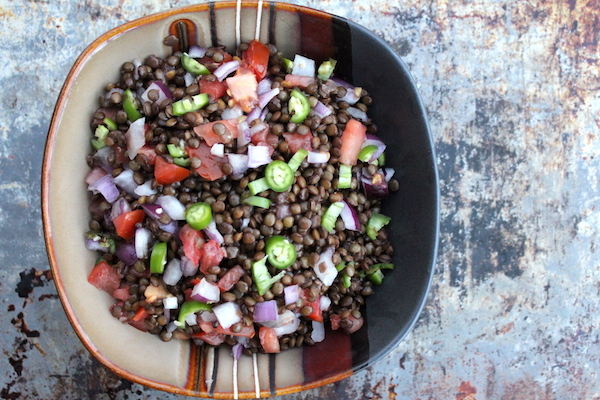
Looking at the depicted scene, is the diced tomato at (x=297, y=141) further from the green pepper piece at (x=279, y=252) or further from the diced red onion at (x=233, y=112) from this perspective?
the green pepper piece at (x=279, y=252)

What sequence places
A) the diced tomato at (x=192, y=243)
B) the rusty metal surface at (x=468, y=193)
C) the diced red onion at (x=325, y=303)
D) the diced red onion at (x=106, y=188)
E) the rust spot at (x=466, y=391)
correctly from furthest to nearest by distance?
the rust spot at (x=466, y=391), the rusty metal surface at (x=468, y=193), the diced red onion at (x=325, y=303), the diced red onion at (x=106, y=188), the diced tomato at (x=192, y=243)

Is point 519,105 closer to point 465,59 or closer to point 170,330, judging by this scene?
point 465,59

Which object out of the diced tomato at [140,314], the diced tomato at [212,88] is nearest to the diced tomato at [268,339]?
the diced tomato at [140,314]

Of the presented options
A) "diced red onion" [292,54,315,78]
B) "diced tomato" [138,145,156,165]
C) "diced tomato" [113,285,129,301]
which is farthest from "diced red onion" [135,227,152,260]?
"diced red onion" [292,54,315,78]

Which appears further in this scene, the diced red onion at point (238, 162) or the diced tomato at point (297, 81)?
the diced tomato at point (297, 81)

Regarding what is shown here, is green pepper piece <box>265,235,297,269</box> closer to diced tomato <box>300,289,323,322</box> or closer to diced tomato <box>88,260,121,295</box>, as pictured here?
diced tomato <box>300,289,323,322</box>

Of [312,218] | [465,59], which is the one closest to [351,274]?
[312,218]

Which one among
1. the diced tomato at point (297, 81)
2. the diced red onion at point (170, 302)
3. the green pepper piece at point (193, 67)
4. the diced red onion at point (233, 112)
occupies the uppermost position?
the green pepper piece at point (193, 67)

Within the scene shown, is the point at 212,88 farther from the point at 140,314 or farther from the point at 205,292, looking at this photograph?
the point at 140,314
